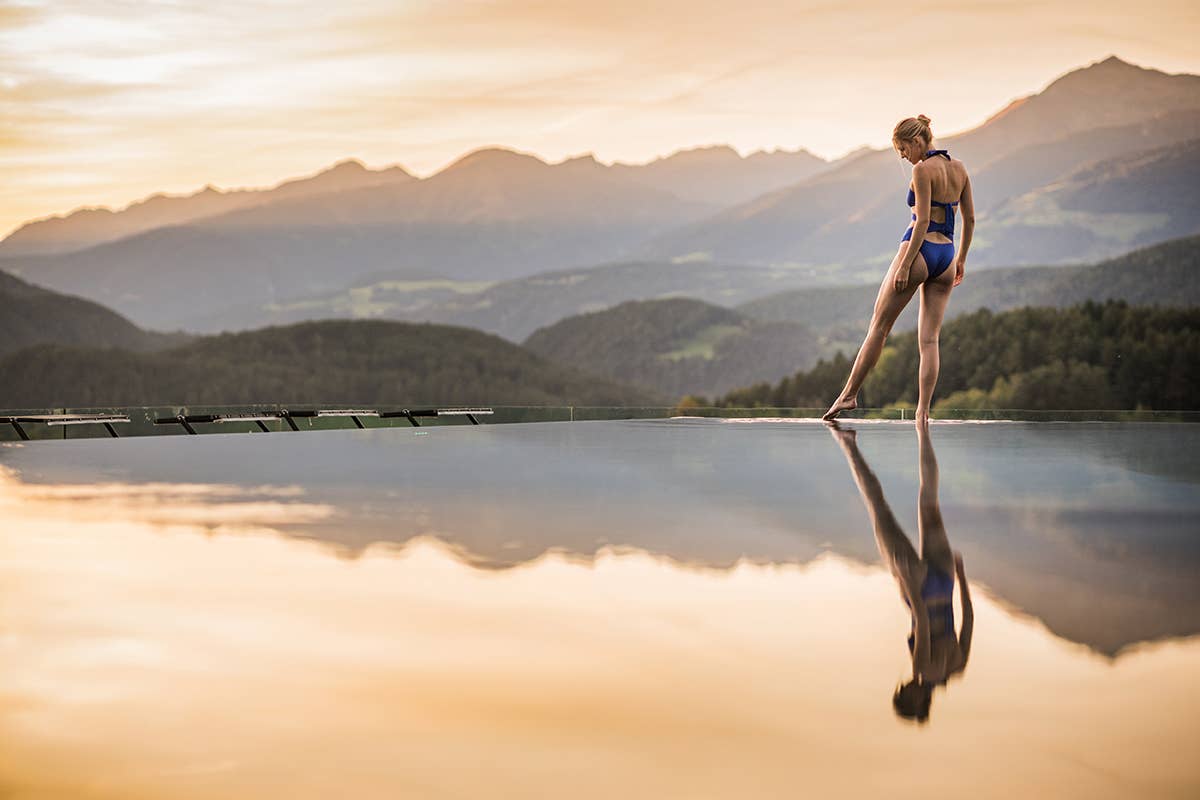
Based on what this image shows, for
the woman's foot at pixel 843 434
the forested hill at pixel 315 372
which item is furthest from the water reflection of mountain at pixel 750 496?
the forested hill at pixel 315 372

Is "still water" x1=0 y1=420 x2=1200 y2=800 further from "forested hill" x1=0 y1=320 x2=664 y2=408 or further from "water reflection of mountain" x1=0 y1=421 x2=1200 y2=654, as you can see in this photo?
"forested hill" x1=0 y1=320 x2=664 y2=408

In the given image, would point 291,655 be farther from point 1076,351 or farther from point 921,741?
point 1076,351

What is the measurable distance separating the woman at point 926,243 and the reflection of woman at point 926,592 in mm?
3114

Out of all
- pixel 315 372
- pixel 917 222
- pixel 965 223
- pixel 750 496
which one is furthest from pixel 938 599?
pixel 315 372

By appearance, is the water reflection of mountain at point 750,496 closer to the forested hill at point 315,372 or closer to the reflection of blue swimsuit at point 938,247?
the reflection of blue swimsuit at point 938,247

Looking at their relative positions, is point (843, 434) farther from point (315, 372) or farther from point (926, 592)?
point (315, 372)

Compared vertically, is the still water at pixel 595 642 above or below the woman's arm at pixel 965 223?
below

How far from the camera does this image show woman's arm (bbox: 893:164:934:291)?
9.52 m

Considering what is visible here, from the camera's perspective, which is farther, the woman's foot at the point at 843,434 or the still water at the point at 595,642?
the woman's foot at the point at 843,434

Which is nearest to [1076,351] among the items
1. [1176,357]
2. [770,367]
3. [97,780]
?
[1176,357]

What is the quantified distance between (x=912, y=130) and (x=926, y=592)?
6236 mm

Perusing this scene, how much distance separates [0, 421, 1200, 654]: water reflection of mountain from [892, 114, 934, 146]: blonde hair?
7.44 feet

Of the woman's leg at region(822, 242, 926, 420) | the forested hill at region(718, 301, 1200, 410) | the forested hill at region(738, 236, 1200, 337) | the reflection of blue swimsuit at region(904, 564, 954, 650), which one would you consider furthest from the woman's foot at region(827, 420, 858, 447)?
the forested hill at region(738, 236, 1200, 337)

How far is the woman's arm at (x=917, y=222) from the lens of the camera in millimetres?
9516
